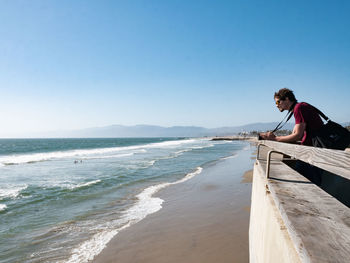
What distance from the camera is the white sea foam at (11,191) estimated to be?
8641mm

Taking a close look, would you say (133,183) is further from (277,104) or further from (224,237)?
(277,104)

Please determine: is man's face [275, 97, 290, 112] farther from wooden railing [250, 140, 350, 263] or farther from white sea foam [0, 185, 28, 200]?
white sea foam [0, 185, 28, 200]

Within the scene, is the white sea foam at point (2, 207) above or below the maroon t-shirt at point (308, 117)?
below

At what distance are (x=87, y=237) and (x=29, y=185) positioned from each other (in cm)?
769

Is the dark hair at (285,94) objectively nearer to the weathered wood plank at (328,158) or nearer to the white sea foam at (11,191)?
the weathered wood plank at (328,158)

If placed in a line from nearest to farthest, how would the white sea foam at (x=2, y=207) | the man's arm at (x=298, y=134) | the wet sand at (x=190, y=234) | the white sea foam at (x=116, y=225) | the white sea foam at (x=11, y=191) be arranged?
1. the man's arm at (x=298, y=134)
2. the wet sand at (x=190, y=234)
3. the white sea foam at (x=116, y=225)
4. the white sea foam at (x=2, y=207)
5. the white sea foam at (x=11, y=191)

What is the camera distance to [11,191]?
936cm

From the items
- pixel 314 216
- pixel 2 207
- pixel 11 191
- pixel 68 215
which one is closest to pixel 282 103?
pixel 314 216

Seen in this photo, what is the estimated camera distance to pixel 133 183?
34.4ft

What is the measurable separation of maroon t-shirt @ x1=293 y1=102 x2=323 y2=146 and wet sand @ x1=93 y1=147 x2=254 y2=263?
257 cm

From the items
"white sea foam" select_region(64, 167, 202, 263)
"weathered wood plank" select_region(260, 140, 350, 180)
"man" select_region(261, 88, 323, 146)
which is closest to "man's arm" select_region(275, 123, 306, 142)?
"man" select_region(261, 88, 323, 146)

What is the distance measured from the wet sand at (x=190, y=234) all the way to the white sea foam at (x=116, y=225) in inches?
7.3

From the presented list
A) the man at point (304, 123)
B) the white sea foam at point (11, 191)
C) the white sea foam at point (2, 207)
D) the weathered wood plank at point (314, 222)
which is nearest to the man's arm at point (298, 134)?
the man at point (304, 123)

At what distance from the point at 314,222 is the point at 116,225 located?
5.35 m
